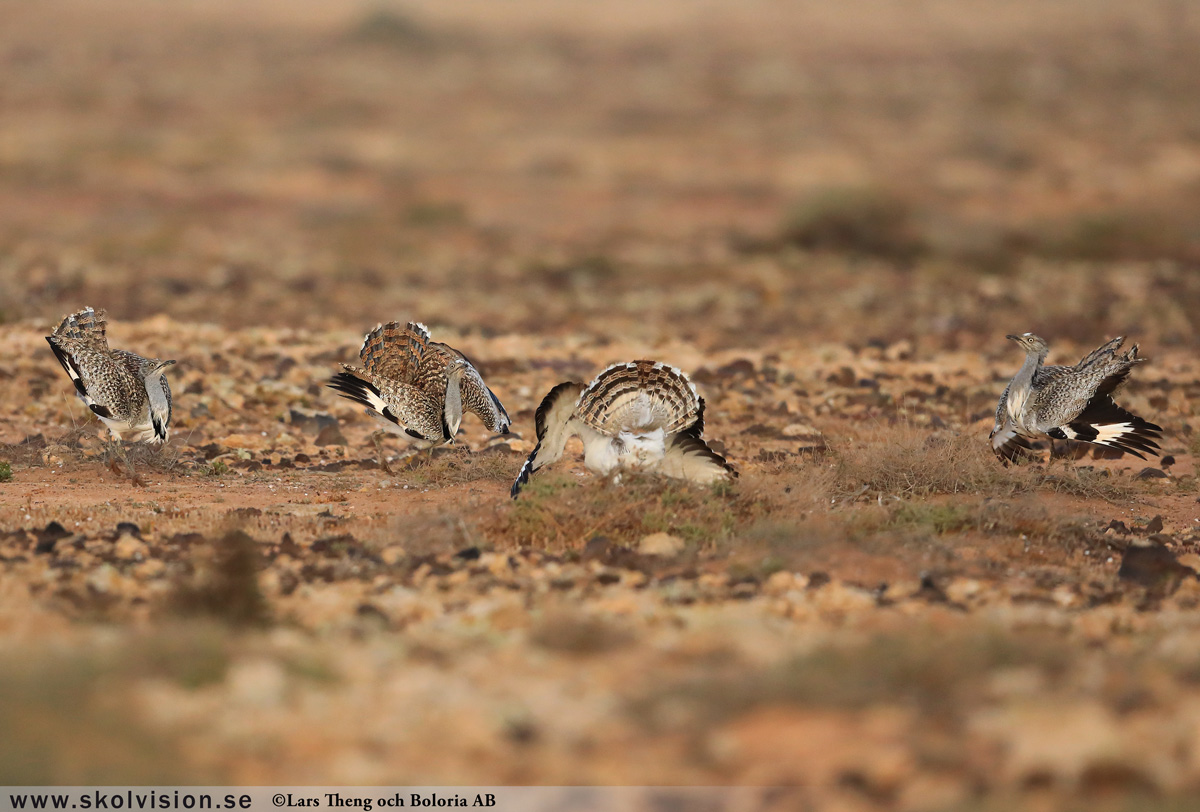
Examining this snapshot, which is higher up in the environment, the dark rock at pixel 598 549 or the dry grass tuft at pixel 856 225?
the dry grass tuft at pixel 856 225

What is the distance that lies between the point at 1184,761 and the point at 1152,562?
114 inches

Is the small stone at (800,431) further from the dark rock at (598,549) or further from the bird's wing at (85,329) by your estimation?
the bird's wing at (85,329)

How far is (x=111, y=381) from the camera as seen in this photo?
895 centimetres

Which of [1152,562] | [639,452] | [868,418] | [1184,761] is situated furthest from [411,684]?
[868,418]

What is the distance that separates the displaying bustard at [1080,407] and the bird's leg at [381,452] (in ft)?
14.4

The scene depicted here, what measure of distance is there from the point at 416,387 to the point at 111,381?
216 centimetres

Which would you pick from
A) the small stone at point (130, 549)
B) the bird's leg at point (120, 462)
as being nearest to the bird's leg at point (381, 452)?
the bird's leg at point (120, 462)

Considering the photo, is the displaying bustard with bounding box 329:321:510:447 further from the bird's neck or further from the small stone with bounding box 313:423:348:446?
the bird's neck

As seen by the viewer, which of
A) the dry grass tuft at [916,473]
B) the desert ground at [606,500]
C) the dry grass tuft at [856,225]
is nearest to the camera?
the desert ground at [606,500]

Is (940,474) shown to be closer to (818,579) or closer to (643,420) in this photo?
(643,420)

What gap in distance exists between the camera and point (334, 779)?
12.7 ft

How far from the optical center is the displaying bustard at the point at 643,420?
7770mm

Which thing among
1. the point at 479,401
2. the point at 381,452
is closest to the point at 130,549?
the point at 479,401

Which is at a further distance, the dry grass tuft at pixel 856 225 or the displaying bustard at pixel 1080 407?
the dry grass tuft at pixel 856 225
